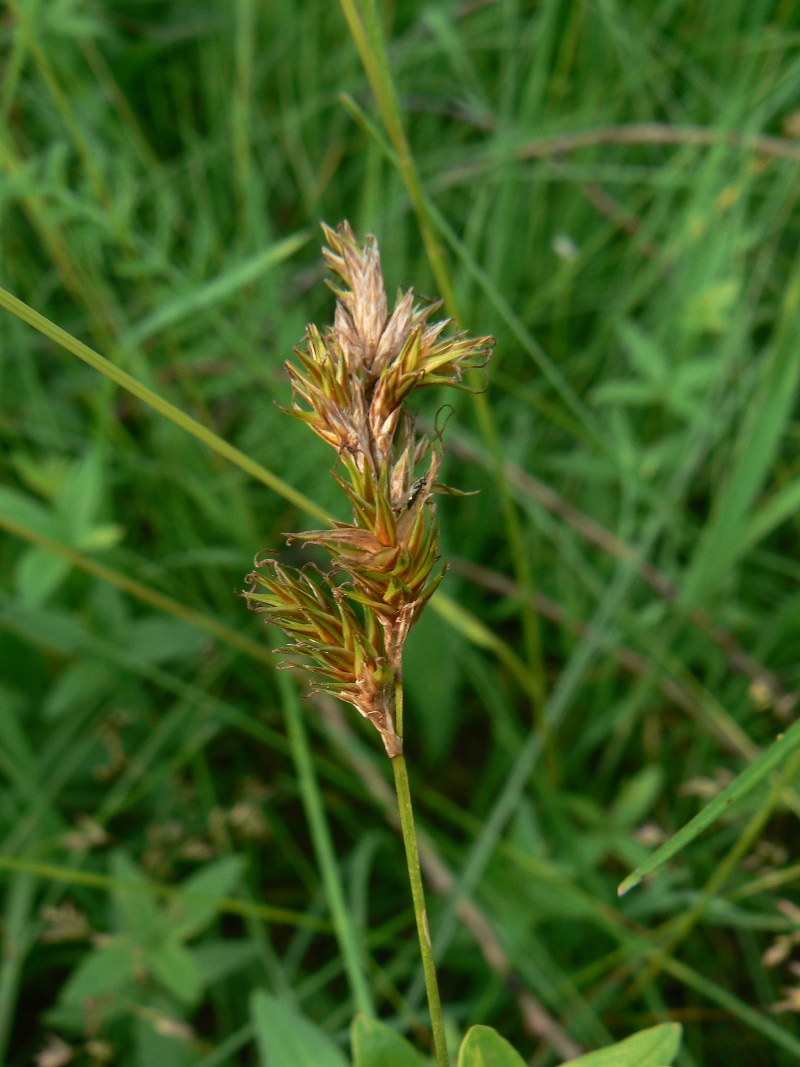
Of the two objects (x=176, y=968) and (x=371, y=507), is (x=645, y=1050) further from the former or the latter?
(x=176, y=968)

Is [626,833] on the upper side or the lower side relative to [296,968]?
upper

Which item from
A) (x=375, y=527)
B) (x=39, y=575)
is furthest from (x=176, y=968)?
(x=375, y=527)

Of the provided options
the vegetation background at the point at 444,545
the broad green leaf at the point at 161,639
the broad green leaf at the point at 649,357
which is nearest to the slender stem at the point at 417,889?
the vegetation background at the point at 444,545

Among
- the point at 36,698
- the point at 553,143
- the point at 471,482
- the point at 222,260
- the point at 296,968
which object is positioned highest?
the point at 553,143

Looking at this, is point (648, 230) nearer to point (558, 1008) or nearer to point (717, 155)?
point (717, 155)

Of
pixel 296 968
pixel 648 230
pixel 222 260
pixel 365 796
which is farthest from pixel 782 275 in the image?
pixel 296 968

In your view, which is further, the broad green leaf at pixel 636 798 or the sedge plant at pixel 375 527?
the broad green leaf at pixel 636 798

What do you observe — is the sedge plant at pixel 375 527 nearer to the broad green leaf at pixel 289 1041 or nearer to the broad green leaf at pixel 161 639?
the broad green leaf at pixel 289 1041
